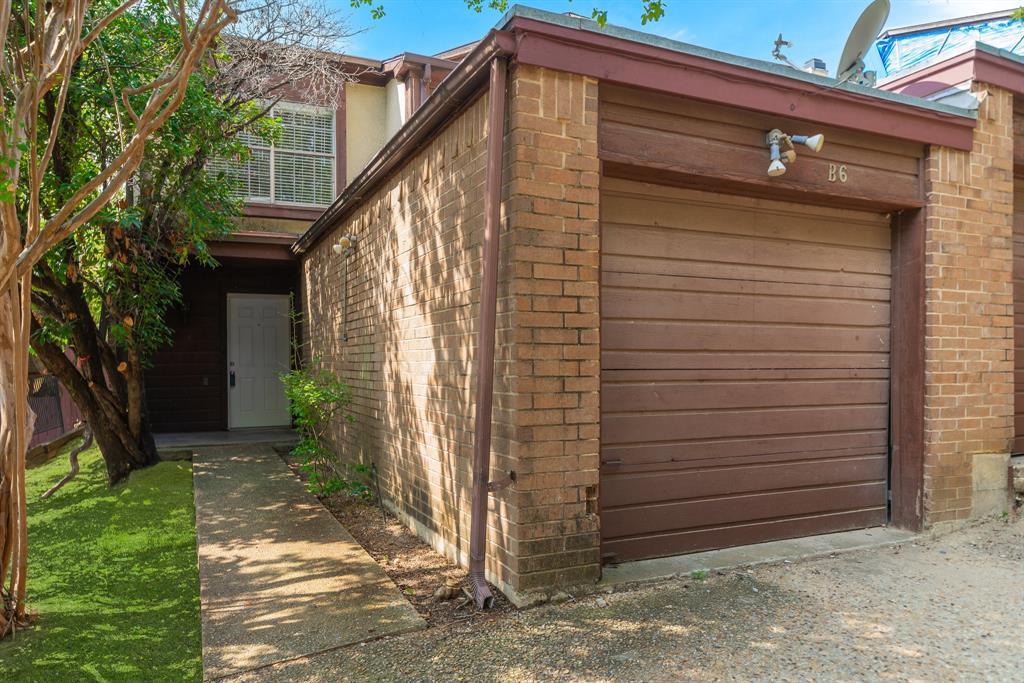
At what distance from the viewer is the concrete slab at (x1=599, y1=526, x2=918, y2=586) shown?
12.5ft

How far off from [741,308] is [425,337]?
7.03 ft

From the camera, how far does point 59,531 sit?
5324mm

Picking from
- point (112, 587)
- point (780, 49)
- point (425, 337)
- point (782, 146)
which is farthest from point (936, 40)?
point (112, 587)

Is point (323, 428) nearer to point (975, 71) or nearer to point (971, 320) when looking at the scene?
point (971, 320)

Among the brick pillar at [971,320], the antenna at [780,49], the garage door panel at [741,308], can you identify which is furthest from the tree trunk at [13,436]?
the brick pillar at [971,320]

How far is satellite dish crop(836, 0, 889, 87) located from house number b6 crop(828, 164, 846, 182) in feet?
1.74

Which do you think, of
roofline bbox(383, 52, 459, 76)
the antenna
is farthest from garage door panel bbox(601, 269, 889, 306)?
roofline bbox(383, 52, 459, 76)

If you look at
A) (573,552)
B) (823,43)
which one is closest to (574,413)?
(573,552)

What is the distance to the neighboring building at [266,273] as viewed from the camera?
10.1 metres

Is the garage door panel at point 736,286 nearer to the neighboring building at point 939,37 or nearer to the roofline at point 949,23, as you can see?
the neighboring building at point 939,37

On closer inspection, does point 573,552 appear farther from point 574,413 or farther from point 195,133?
point 195,133

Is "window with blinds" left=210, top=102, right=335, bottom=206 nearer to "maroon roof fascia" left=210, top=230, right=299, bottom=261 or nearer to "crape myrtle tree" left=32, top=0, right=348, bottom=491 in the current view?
"maroon roof fascia" left=210, top=230, right=299, bottom=261

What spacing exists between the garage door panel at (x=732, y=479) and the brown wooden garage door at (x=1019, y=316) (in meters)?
1.35

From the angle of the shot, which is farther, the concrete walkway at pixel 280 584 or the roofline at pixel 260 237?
the roofline at pixel 260 237
